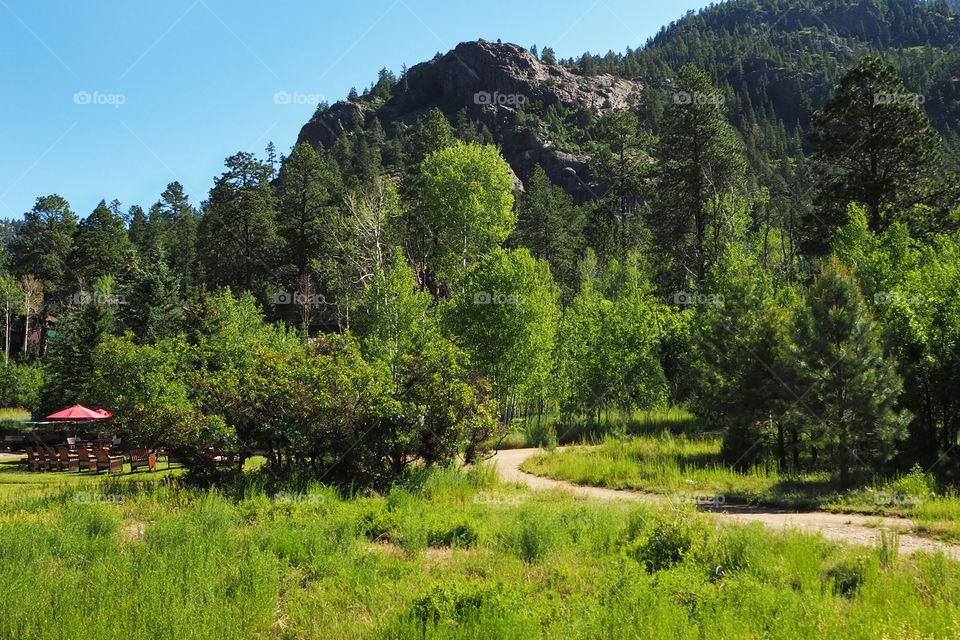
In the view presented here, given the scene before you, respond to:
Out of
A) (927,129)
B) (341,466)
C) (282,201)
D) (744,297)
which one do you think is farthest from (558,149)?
(341,466)

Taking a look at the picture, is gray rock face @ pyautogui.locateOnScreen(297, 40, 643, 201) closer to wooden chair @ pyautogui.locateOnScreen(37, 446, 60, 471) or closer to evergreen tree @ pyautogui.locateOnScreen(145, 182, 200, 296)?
evergreen tree @ pyautogui.locateOnScreen(145, 182, 200, 296)

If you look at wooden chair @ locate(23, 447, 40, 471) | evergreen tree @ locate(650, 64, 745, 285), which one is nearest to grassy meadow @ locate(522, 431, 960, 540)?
evergreen tree @ locate(650, 64, 745, 285)

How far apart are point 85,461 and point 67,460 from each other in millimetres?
676

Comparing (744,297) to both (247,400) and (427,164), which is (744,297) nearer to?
(247,400)

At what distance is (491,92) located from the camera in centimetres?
13725

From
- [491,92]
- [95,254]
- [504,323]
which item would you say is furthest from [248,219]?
[491,92]

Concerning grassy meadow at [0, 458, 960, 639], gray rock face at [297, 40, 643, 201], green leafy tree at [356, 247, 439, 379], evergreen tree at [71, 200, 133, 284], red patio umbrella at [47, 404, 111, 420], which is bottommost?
grassy meadow at [0, 458, 960, 639]

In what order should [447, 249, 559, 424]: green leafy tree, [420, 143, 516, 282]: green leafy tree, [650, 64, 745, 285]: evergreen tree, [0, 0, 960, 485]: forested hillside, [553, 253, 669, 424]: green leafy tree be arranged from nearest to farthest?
[0, 0, 960, 485]: forested hillside < [447, 249, 559, 424]: green leafy tree < [553, 253, 669, 424]: green leafy tree < [420, 143, 516, 282]: green leafy tree < [650, 64, 745, 285]: evergreen tree

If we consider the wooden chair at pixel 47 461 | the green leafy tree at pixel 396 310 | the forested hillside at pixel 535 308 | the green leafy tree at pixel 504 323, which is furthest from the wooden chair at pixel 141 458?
the green leafy tree at pixel 504 323

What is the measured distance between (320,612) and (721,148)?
34089 millimetres

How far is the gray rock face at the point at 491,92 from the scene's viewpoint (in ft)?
410

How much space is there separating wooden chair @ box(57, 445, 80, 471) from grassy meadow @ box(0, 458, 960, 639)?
1102 centimetres

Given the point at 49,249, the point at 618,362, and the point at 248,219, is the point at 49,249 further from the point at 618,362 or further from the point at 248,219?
the point at 618,362

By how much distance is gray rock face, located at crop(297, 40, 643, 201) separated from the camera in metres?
125
